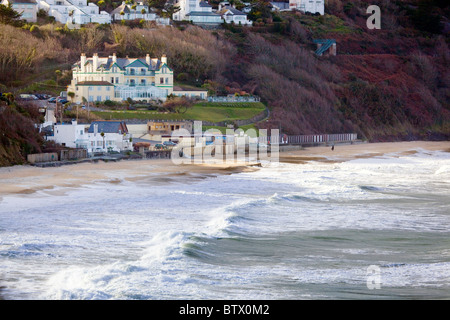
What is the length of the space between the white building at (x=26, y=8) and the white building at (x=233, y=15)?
23281 millimetres

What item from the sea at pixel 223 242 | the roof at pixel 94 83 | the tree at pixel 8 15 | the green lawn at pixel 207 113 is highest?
the tree at pixel 8 15

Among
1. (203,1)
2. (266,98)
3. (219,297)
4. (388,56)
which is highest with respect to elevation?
(203,1)

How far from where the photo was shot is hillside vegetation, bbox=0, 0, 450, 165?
62000 mm

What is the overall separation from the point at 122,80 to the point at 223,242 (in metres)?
39.2

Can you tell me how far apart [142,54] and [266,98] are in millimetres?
11884

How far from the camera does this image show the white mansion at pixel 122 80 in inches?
2078

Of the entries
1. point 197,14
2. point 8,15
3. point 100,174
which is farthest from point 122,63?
point 197,14

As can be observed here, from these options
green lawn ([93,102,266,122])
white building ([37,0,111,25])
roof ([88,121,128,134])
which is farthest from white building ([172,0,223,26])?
roof ([88,121,128,134])

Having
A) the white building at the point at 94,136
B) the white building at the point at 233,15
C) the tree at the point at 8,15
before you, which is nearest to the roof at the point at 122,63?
the tree at the point at 8,15

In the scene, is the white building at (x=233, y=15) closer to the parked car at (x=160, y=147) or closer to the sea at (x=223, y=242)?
the parked car at (x=160, y=147)

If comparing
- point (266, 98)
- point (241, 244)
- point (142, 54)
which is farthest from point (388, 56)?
point (241, 244)

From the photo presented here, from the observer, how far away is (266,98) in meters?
65.6
